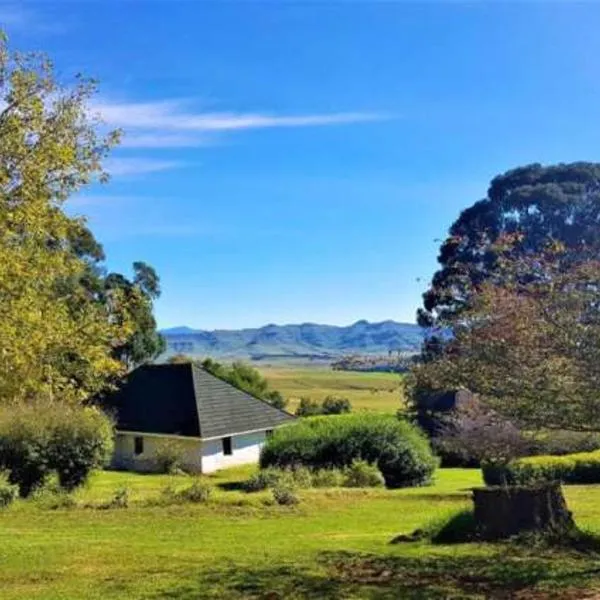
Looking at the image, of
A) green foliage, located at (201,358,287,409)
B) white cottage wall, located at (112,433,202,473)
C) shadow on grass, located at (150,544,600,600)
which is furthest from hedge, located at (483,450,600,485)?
green foliage, located at (201,358,287,409)

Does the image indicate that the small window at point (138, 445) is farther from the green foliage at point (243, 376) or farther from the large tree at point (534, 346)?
the large tree at point (534, 346)

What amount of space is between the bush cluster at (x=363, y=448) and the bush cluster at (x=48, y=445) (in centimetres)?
674

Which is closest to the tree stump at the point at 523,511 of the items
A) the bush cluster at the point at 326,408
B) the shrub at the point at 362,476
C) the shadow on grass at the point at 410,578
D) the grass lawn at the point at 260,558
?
the grass lawn at the point at 260,558

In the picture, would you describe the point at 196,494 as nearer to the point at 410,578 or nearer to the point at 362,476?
the point at 362,476

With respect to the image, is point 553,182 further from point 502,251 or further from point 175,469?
point 502,251

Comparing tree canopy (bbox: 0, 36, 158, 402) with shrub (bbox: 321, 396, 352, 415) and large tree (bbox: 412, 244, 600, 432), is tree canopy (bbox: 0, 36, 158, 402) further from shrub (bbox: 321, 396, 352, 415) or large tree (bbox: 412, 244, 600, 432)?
shrub (bbox: 321, 396, 352, 415)

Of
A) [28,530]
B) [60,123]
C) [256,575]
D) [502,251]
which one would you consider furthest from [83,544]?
[502,251]

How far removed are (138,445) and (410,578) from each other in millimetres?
34140

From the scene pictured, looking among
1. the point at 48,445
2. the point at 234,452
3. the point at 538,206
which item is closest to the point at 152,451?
the point at 234,452

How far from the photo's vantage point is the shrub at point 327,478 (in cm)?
2706

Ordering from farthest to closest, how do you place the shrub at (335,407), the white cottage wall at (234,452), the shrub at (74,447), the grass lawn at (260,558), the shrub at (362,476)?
the shrub at (335,407)
the white cottage wall at (234,452)
the shrub at (362,476)
the shrub at (74,447)
the grass lawn at (260,558)

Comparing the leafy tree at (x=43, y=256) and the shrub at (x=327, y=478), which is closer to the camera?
the leafy tree at (x=43, y=256)

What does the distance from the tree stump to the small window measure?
3173cm

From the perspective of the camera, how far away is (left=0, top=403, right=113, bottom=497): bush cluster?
27.3 meters
